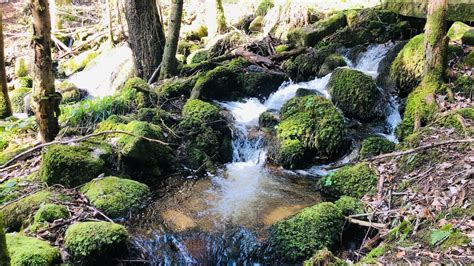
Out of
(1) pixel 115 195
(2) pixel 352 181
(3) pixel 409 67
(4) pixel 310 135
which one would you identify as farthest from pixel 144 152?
(3) pixel 409 67

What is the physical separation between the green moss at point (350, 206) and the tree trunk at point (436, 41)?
3.02 meters

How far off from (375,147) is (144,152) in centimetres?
348

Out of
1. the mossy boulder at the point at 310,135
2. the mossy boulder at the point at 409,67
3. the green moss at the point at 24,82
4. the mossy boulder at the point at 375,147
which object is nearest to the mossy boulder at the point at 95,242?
the mossy boulder at the point at 310,135

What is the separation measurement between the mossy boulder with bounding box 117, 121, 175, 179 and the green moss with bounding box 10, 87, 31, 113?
6172 mm

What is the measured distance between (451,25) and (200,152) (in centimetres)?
630

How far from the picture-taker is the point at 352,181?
5445mm

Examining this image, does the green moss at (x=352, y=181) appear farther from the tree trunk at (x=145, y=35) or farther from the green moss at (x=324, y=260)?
the tree trunk at (x=145, y=35)

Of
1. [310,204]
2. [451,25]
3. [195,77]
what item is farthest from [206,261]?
[451,25]

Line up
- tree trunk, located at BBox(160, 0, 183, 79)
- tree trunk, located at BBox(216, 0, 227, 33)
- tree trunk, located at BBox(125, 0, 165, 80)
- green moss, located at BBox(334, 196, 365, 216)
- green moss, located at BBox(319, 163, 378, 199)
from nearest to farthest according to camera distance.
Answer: green moss, located at BBox(334, 196, 365, 216)
green moss, located at BBox(319, 163, 378, 199)
tree trunk, located at BBox(160, 0, 183, 79)
tree trunk, located at BBox(125, 0, 165, 80)
tree trunk, located at BBox(216, 0, 227, 33)

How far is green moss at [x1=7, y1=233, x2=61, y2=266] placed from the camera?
362 centimetres

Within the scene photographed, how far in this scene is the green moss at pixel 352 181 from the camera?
17.1 feet

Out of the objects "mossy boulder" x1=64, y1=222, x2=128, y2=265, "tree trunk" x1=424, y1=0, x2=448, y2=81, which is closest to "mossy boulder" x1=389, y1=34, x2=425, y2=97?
"tree trunk" x1=424, y1=0, x2=448, y2=81

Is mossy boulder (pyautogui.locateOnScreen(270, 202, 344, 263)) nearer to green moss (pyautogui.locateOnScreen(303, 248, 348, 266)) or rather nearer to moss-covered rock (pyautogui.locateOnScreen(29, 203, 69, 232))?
green moss (pyautogui.locateOnScreen(303, 248, 348, 266))

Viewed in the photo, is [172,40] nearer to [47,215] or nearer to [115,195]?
[115,195]
